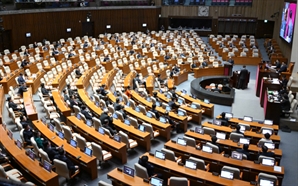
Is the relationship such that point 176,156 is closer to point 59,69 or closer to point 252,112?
point 252,112

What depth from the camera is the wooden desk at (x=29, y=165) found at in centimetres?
718

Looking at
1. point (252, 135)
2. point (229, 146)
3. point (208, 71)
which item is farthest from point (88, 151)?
point (208, 71)

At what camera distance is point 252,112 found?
14.1 metres

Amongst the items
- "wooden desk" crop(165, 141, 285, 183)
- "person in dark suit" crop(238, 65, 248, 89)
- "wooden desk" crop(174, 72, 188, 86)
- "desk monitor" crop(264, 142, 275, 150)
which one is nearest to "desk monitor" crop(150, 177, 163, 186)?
"wooden desk" crop(165, 141, 285, 183)

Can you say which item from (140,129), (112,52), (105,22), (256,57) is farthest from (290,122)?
(105,22)

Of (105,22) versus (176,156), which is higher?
(105,22)

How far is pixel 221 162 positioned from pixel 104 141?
3.49m

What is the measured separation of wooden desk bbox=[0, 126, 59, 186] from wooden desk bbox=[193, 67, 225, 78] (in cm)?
1353

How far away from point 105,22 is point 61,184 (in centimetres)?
2404

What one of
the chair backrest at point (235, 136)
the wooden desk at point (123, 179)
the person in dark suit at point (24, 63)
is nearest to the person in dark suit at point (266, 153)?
the chair backrest at point (235, 136)

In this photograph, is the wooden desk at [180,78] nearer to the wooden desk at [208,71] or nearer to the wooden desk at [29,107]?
the wooden desk at [208,71]

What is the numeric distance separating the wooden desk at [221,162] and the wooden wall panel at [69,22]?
18.2 metres

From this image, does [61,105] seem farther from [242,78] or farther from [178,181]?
[242,78]

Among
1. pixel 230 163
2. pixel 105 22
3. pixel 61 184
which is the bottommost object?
pixel 61 184
